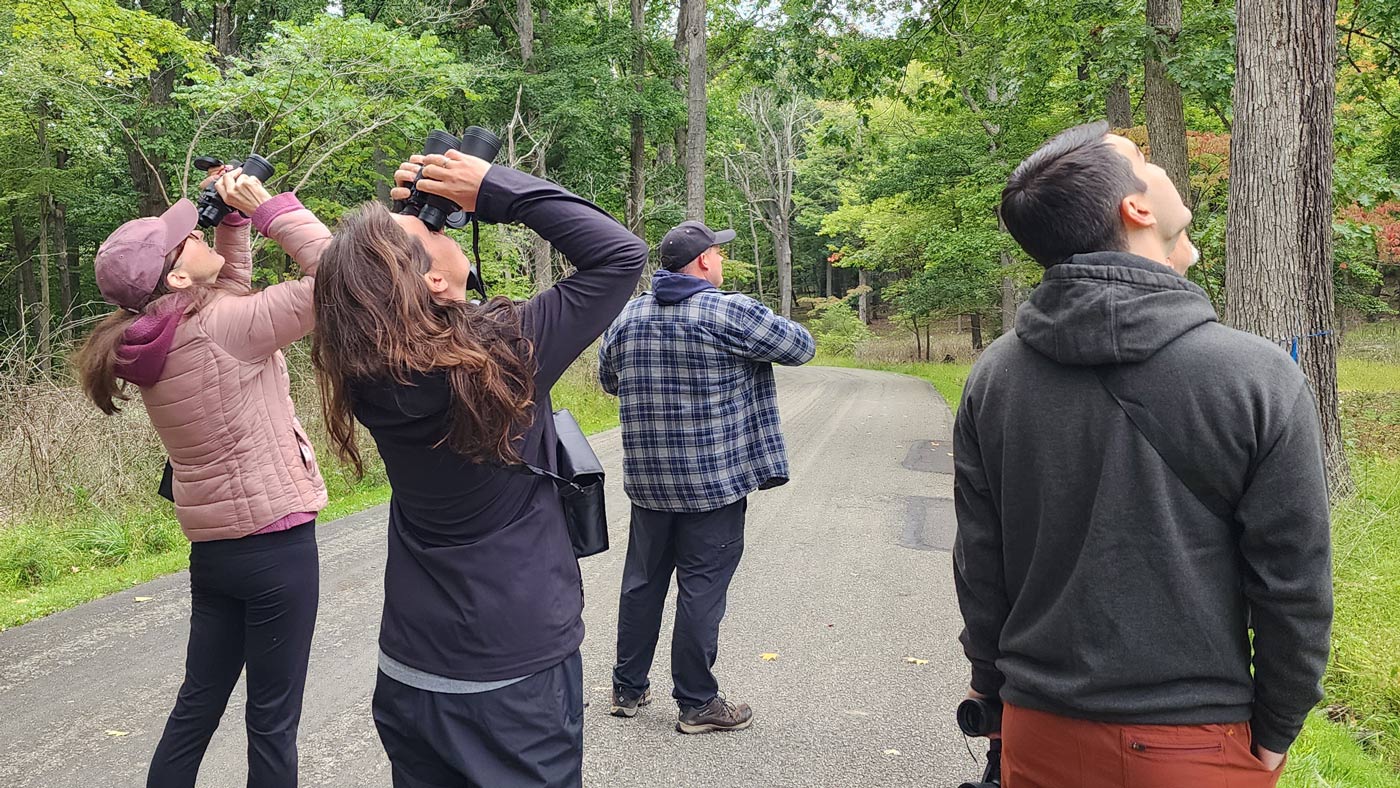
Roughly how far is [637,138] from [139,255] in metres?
23.4

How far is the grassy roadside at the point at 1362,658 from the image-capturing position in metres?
3.52

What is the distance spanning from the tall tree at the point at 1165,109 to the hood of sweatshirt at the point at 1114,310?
27.8ft

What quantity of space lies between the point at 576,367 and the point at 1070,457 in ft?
50.2

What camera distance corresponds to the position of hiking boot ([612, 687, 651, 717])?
4.13 metres

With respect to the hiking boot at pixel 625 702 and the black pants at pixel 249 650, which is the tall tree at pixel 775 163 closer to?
the hiking boot at pixel 625 702

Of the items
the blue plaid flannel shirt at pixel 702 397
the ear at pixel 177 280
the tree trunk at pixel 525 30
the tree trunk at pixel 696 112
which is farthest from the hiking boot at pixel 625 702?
the tree trunk at pixel 525 30

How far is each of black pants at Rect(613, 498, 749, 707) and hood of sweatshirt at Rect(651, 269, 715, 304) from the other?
90cm

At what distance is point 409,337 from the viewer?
1.91 m

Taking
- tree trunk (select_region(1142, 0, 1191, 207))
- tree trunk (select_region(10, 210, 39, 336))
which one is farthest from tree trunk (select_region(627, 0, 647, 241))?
tree trunk (select_region(1142, 0, 1191, 207))

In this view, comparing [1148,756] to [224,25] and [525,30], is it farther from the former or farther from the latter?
[525,30]

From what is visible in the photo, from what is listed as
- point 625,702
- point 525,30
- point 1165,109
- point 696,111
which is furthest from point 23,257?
point 625,702

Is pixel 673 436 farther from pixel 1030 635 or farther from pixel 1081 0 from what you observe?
pixel 1081 0

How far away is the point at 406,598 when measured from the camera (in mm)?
2146

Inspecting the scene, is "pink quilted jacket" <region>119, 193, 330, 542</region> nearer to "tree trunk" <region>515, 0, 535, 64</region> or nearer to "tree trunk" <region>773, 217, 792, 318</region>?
"tree trunk" <region>515, 0, 535, 64</region>
